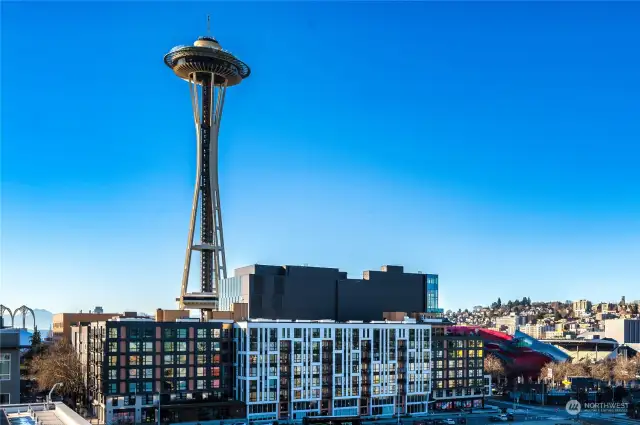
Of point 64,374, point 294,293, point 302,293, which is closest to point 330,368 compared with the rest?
point 294,293

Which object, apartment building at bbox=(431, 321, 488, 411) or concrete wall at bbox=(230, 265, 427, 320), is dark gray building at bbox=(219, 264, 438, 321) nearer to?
concrete wall at bbox=(230, 265, 427, 320)

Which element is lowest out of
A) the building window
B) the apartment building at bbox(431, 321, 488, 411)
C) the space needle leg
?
the apartment building at bbox(431, 321, 488, 411)

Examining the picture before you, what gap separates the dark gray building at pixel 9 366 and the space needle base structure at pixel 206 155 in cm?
10945

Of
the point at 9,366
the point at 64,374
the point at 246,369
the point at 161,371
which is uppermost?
the point at 9,366

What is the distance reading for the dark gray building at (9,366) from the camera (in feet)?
245

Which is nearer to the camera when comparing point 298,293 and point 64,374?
point 64,374

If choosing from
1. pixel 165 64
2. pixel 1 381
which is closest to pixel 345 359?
pixel 1 381

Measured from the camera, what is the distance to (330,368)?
147 m

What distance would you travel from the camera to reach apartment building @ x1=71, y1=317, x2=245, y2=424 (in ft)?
419

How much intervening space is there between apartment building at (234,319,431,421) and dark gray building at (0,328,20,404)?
64.1 m

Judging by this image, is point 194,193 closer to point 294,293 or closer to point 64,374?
point 294,293

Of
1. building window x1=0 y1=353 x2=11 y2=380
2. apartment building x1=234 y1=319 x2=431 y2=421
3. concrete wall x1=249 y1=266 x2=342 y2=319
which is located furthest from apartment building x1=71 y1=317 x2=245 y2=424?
building window x1=0 y1=353 x2=11 y2=380

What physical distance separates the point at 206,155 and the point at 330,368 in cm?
7822

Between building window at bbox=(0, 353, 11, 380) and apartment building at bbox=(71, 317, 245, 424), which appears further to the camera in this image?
apartment building at bbox=(71, 317, 245, 424)
